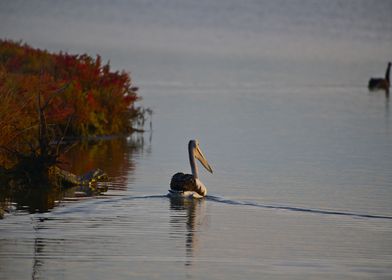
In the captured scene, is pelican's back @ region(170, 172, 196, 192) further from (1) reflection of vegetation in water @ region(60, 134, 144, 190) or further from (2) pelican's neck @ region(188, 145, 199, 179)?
(1) reflection of vegetation in water @ region(60, 134, 144, 190)

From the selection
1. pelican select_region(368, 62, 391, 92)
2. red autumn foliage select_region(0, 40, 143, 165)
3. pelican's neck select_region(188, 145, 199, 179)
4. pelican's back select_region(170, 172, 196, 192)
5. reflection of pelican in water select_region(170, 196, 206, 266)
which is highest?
pelican select_region(368, 62, 391, 92)

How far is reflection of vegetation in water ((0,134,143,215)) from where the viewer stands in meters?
19.4

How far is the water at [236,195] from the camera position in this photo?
14914 millimetres

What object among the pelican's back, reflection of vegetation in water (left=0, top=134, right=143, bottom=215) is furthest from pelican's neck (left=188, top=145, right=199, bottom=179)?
reflection of vegetation in water (left=0, top=134, right=143, bottom=215)

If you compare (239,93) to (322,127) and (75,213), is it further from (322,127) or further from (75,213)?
(75,213)

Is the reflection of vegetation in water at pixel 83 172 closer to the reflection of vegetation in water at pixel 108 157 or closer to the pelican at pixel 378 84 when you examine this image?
the reflection of vegetation in water at pixel 108 157

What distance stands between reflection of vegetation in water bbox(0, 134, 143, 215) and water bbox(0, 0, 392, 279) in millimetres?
64

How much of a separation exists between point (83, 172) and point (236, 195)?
3.98m

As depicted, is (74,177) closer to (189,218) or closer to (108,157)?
(189,218)

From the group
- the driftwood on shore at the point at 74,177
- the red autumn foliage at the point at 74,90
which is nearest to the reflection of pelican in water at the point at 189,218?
the driftwood on shore at the point at 74,177

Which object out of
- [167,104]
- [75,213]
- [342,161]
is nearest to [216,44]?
[167,104]

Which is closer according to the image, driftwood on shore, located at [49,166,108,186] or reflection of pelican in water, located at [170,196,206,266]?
reflection of pelican in water, located at [170,196,206,266]

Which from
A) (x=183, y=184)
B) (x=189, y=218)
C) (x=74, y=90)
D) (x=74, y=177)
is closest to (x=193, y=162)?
(x=183, y=184)

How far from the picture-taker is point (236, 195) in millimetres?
20906
